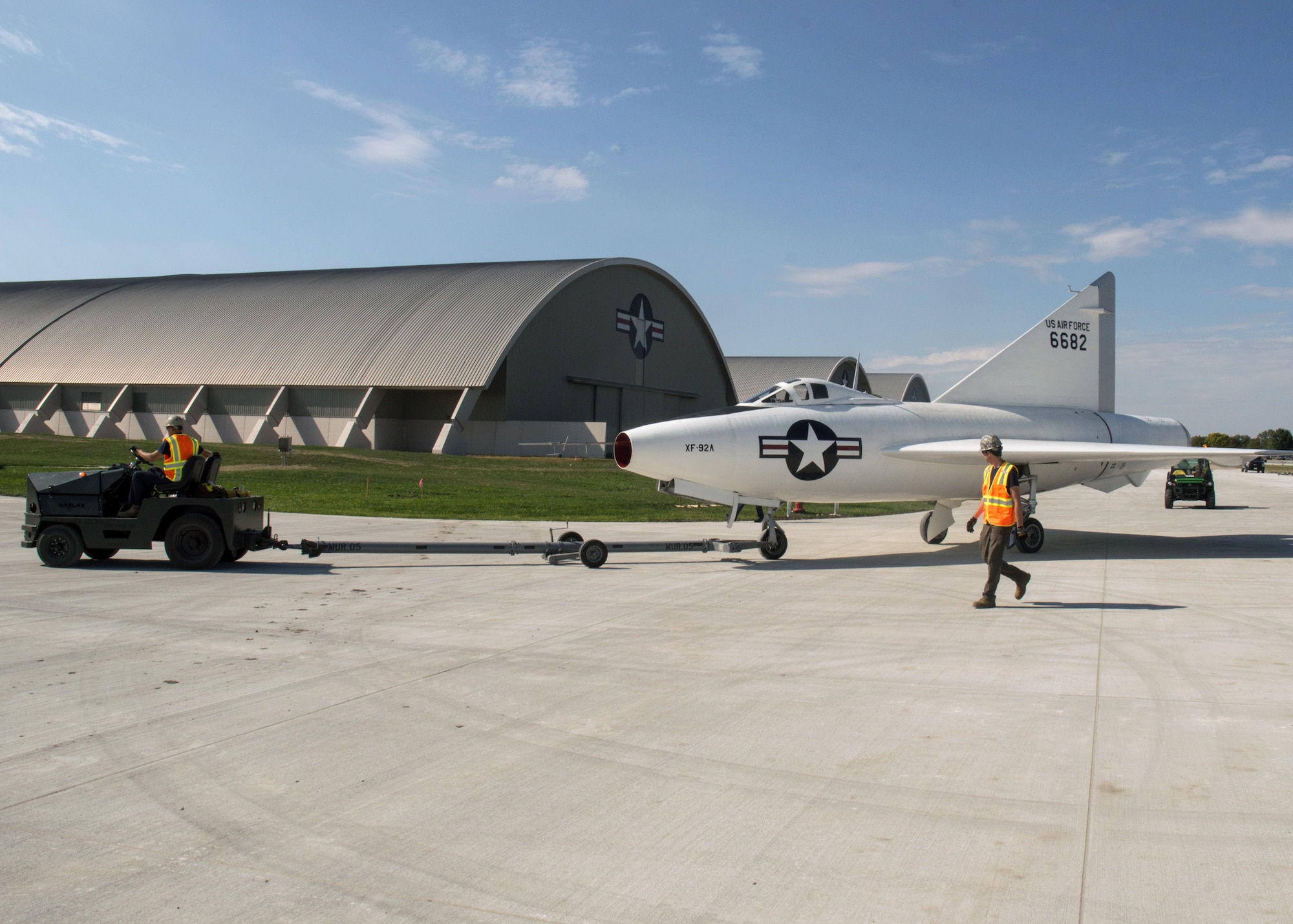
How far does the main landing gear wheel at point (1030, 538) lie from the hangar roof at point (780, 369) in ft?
214

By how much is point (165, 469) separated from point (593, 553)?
6.00 m

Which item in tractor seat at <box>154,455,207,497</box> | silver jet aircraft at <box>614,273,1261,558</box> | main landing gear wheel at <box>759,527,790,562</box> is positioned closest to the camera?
tractor seat at <box>154,455,207,497</box>

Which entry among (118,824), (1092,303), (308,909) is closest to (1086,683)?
(308,909)

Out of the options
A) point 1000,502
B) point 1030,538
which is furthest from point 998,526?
point 1030,538

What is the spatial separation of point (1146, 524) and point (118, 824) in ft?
76.5

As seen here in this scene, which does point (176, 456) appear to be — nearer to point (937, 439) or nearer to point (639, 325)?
point (937, 439)

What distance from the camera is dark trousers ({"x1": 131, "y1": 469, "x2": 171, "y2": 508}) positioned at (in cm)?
1273

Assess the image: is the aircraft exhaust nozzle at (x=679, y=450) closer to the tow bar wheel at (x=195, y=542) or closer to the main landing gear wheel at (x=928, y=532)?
the main landing gear wheel at (x=928, y=532)

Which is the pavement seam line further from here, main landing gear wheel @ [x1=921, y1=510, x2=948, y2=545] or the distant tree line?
the distant tree line

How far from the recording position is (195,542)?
42.7 feet

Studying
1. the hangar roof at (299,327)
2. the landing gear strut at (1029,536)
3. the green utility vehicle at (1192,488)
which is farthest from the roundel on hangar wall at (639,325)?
the landing gear strut at (1029,536)

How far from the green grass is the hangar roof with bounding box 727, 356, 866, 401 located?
42.2 m

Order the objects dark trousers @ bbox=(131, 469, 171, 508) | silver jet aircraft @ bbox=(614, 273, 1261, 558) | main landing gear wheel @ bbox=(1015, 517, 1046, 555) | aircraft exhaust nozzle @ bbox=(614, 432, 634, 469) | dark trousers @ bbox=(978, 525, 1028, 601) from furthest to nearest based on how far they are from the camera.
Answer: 1. main landing gear wheel @ bbox=(1015, 517, 1046, 555)
2. silver jet aircraft @ bbox=(614, 273, 1261, 558)
3. aircraft exhaust nozzle @ bbox=(614, 432, 634, 469)
4. dark trousers @ bbox=(131, 469, 171, 508)
5. dark trousers @ bbox=(978, 525, 1028, 601)

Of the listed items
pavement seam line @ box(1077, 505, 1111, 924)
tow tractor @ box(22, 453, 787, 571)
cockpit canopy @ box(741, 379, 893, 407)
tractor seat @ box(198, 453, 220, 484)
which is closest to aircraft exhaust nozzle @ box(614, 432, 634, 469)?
tow tractor @ box(22, 453, 787, 571)
